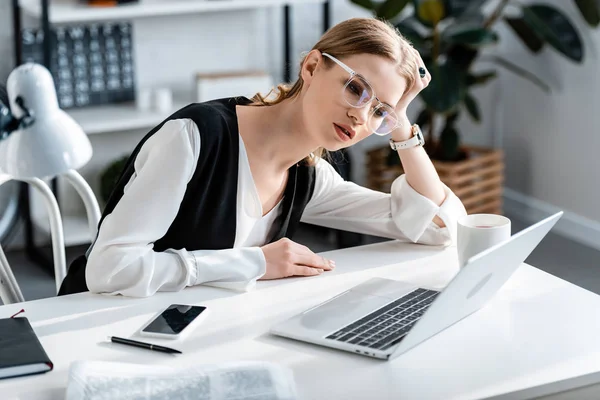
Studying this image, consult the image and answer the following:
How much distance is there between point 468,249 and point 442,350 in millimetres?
324

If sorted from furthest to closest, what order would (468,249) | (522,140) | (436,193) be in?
(522,140), (436,193), (468,249)

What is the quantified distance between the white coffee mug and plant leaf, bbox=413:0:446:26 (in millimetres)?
2033

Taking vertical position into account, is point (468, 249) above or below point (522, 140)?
above

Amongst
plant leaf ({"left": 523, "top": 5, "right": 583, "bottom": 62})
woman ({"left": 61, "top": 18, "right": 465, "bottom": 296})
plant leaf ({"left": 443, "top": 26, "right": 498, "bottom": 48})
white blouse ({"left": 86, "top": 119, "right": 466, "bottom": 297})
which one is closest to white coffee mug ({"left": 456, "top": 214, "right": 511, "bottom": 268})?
woman ({"left": 61, "top": 18, "right": 465, "bottom": 296})

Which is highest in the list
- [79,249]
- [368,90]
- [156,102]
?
[368,90]

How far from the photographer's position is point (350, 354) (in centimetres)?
135

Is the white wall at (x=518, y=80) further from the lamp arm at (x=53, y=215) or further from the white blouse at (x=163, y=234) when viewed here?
the white blouse at (x=163, y=234)

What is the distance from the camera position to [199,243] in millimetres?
1744

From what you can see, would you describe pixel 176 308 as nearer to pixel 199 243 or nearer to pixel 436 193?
pixel 199 243

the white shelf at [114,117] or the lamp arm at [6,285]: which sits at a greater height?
the lamp arm at [6,285]

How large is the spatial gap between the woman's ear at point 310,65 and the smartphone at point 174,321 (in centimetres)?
47

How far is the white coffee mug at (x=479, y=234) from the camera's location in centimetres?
162

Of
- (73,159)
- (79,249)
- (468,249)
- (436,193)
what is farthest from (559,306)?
(79,249)

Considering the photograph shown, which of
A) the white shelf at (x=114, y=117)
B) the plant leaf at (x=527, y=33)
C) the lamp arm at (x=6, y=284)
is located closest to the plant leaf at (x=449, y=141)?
the plant leaf at (x=527, y=33)
